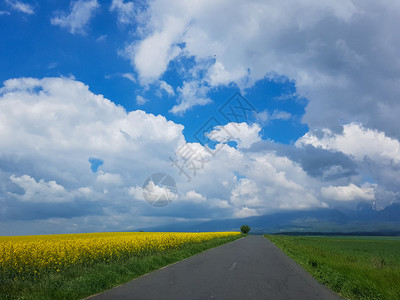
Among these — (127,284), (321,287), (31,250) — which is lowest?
(321,287)

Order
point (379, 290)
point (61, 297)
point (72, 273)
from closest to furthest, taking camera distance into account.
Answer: point (61, 297) → point (379, 290) → point (72, 273)

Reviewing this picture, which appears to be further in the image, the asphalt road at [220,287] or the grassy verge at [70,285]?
the asphalt road at [220,287]

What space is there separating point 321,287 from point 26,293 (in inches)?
341

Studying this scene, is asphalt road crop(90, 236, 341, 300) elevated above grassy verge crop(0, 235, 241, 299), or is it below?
below

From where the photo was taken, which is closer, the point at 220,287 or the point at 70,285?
the point at 70,285

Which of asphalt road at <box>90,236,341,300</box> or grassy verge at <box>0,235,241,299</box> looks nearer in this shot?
grassy verge at <box>0,235,241,299</box>

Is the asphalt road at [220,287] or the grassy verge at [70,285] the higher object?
the grassy verge at [70,285]

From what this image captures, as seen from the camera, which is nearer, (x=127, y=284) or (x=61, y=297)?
(x=61, y=297)

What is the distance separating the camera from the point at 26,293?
743 centimetres

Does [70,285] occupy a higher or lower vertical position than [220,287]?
higher

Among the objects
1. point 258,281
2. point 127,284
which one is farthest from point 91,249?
point 258,281

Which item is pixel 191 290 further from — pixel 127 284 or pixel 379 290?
pixel 379 290

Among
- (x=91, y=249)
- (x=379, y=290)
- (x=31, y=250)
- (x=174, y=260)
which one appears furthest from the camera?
(x=174, y=260)

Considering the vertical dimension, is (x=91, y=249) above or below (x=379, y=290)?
above
